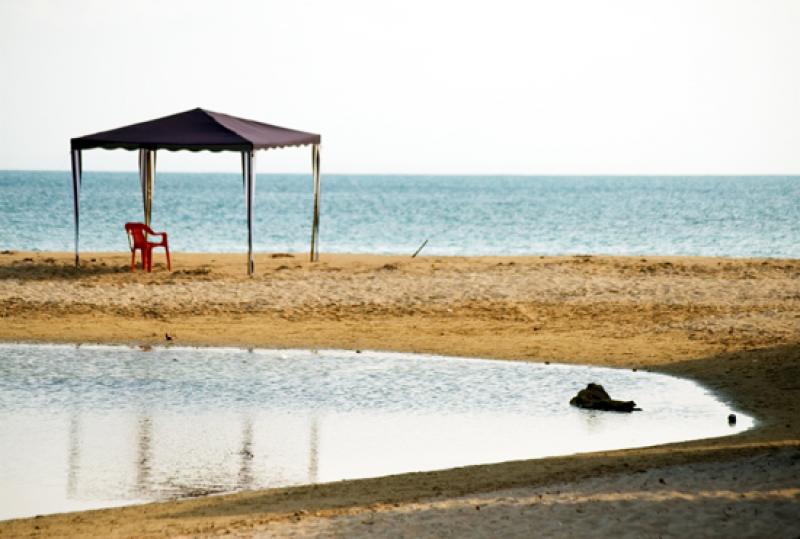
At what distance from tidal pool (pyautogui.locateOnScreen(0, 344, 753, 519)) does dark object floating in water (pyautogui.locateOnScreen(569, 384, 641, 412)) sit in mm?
151

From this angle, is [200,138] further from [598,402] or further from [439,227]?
[439,227]

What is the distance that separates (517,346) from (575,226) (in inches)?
1896

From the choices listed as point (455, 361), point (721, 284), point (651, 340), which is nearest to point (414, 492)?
point (455, 361)

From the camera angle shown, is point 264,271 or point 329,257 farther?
point 329,257

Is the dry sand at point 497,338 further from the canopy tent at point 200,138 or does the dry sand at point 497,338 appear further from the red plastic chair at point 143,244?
the canopy tent at point 200,138

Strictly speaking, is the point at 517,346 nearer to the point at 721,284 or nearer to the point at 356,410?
the point at 356,410

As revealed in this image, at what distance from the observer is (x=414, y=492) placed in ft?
30.7

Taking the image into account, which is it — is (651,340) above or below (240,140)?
below

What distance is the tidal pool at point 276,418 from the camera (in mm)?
10461

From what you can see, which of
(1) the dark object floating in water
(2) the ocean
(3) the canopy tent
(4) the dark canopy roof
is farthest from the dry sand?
(2) the ocean

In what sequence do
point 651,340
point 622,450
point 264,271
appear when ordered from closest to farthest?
point 622,450
point 651,340
point 264,271

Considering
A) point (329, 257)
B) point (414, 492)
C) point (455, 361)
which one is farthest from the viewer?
point (329, 257)

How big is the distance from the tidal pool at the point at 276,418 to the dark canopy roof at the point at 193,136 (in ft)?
26.6

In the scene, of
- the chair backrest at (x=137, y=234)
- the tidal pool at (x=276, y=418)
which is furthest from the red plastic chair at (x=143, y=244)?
the tidal pool at (x=276, y=418)
